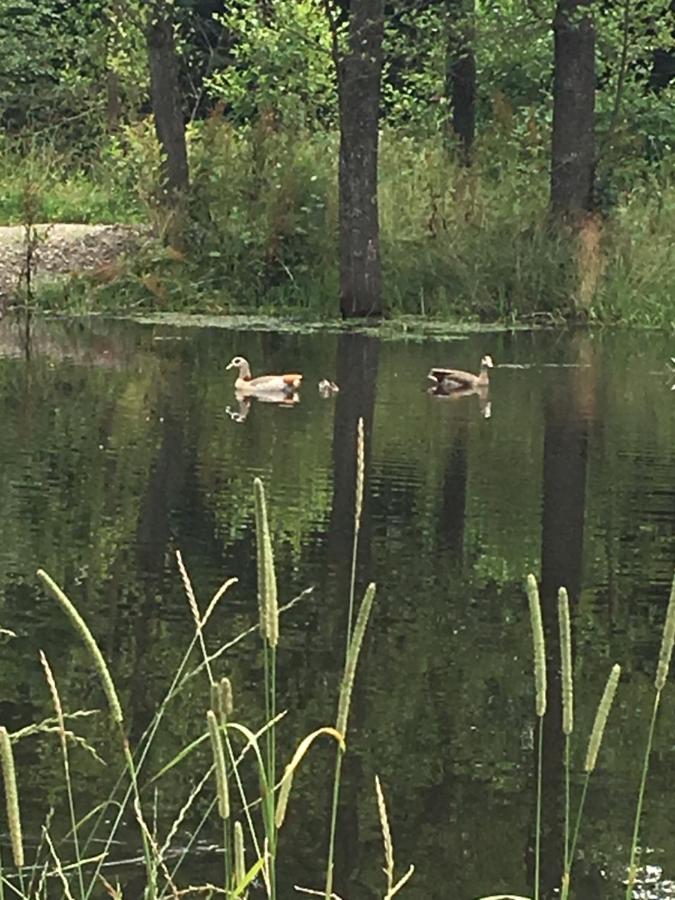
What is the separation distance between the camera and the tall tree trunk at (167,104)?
22.0 metres

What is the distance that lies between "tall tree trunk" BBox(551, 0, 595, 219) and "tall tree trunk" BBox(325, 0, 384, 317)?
2315 mm

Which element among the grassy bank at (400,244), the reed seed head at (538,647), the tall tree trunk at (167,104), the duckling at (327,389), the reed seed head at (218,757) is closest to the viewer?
the reed seed head at (218,757)

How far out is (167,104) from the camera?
22.3 m

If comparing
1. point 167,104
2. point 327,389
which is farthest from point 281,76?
point 327,389

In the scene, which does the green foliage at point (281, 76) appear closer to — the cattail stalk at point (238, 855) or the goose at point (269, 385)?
the goose at point (269, 385)

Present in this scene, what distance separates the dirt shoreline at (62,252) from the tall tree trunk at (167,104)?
2.11 feet

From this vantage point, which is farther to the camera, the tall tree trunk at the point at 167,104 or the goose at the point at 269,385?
the tall tree trunk at the point at 167,104

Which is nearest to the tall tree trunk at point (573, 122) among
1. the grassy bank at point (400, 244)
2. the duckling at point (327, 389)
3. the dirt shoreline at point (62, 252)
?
the grassy bank at point (400, 244)

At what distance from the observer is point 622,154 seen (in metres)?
23.4

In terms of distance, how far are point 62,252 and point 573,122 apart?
5418 mm

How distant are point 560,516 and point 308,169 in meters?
12.7

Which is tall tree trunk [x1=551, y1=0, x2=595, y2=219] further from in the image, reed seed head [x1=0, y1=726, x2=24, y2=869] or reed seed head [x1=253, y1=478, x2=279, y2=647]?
reed seed head [x1=0, y1=726, x2=24, y2=869]

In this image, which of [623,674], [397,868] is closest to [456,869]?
[397,868]

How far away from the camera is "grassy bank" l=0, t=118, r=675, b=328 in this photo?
67.3 ft
